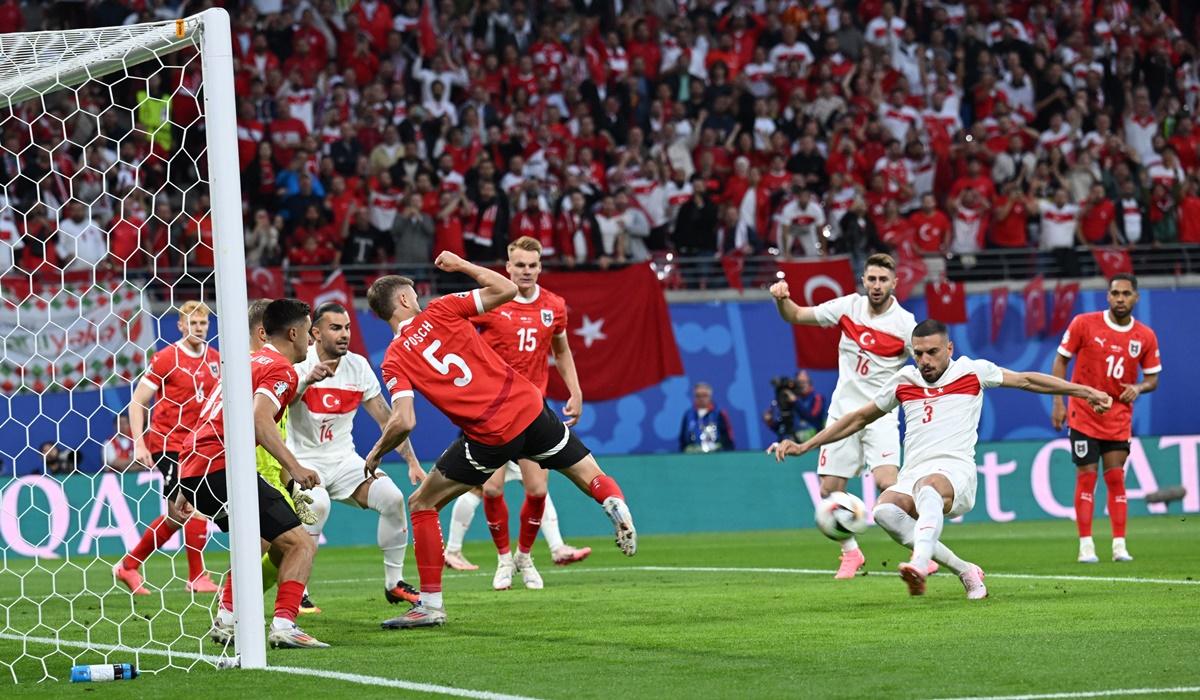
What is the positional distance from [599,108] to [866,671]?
18159mm

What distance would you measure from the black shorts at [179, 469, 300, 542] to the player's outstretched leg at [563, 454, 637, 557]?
1.73m

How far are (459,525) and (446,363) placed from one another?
5.88 m

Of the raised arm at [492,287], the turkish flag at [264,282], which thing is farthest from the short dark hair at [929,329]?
the turkish flag at [264,282]

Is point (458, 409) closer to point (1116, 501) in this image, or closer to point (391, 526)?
point (391, 526)

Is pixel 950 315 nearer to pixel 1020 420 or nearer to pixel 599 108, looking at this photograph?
pixel 1020 420

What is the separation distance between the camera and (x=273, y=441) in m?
8.17

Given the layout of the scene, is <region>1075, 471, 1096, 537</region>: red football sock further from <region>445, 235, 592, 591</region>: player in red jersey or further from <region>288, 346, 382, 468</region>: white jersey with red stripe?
<region>288, 346, 382, 468</region>: white jersey with red stripe

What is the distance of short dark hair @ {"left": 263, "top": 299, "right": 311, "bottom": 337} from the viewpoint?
8.64 metres

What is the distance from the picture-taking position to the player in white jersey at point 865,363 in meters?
12.3

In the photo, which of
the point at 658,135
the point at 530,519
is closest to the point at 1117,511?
the point at 530,519

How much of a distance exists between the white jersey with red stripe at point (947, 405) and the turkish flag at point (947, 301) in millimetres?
12940

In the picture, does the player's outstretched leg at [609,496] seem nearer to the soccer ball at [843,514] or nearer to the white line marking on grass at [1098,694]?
the soccer ball at [843,514]

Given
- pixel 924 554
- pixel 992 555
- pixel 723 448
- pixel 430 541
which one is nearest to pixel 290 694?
pixel 430 541

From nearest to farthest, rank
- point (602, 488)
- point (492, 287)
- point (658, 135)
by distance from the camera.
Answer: point (492, 287)
point (602, 488)
point (658, 135)
